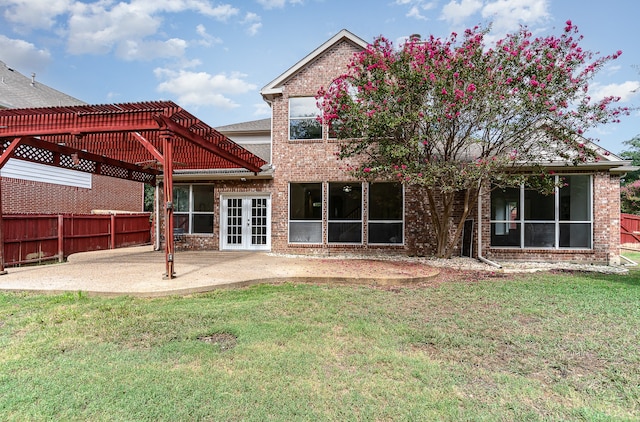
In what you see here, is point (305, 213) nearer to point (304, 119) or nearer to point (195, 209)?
point (304, 119)

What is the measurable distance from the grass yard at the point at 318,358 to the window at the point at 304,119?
6.99 m

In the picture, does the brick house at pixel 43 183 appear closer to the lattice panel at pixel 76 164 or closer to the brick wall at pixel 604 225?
the lattice panel at pixel 76 164

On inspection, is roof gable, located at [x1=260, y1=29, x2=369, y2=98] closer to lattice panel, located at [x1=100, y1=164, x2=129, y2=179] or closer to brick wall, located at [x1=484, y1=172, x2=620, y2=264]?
lattice panel, located at [x1=100, y1=164, x2=129, y2=179]

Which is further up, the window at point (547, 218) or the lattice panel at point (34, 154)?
the lattice panel at point (34, 154)

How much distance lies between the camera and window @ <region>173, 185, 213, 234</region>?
40.9 feet

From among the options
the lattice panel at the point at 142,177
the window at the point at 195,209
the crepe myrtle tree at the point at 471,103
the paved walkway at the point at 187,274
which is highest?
the crepe myrtle tree at the point at 471,103

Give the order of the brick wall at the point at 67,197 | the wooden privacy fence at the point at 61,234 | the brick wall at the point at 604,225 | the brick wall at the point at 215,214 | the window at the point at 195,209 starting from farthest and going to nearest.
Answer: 1. the brick wall at the point at 67,197
2. the window at the point at 195,209
3. the brick wall at the point at 215,214
4. the brick wall at the point at 604,225
5. the wooden privacy fence at the point at 61,234

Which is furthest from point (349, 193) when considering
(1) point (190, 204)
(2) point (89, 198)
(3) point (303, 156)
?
(2) point (89, 198)

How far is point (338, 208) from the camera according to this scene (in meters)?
11.4

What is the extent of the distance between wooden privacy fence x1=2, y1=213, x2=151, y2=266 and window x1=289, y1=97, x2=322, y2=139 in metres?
7.65

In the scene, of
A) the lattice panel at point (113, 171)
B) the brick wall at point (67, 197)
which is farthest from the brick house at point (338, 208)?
the brick wall at point (67, 197)

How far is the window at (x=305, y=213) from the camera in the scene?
37.6ft

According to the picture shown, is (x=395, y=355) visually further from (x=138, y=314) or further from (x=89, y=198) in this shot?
(x=89, y=198)

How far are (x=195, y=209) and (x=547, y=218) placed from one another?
11.5m
